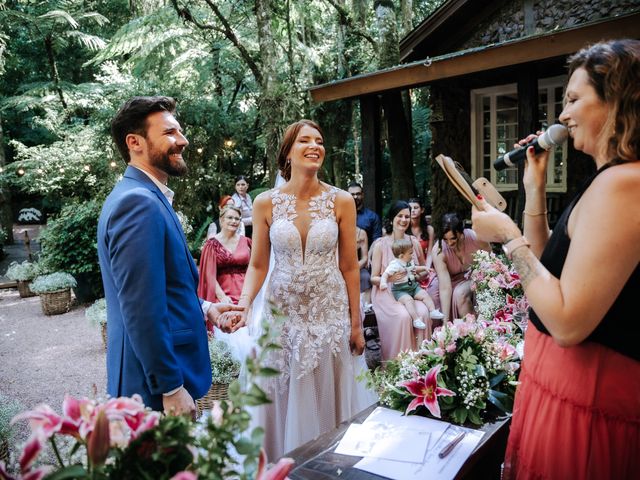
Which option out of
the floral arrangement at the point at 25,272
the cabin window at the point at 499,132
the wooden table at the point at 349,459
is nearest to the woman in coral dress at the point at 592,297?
the wooden table at the point at 349,459

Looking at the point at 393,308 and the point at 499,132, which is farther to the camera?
the point at 499,132

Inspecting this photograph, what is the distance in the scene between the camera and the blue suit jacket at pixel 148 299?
1.79 metres

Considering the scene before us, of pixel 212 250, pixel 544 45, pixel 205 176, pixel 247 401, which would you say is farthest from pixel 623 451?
pixel 205 176

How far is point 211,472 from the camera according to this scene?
791mm

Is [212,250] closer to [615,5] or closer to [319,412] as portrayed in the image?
[319,412]

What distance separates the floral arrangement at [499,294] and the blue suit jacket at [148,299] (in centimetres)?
223

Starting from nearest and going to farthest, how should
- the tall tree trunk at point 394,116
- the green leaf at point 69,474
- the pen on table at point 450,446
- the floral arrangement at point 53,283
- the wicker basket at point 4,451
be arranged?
1. the green leaf at point 69,474
2. the pen on table at point 450,446
3. the wicker basket at point 4,451
4. the floral arrangement at point 53,283
5. the tall tree trunk at point 394,116

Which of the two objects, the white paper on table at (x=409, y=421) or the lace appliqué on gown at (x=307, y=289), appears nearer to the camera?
the white paper on table at (x=409, y=421)

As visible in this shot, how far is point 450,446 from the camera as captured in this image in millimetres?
1755

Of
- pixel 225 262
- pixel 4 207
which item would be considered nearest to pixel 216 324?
pixel 225 262

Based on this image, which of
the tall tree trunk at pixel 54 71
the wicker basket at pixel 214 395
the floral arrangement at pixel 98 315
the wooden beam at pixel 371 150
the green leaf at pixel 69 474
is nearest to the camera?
the green leaf at pixel 69 474

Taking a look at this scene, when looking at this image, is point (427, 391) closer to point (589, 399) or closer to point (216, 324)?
point (589, 399)

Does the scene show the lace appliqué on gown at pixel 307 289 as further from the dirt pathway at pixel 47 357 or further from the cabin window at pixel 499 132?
the cabin window at pixel 499 132

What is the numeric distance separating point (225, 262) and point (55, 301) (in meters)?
5.16
